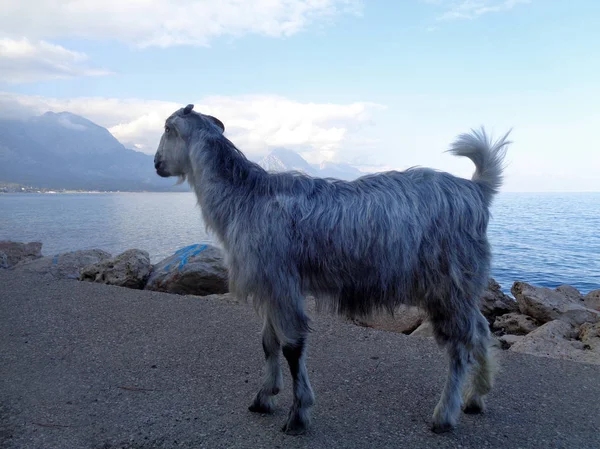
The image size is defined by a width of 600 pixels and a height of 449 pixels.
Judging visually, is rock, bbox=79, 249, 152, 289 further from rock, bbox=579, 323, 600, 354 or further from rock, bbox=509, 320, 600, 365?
rock, bbox=579, 323, 600, 354

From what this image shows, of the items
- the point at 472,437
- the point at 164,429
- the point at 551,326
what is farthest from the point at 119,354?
the point at 551,326

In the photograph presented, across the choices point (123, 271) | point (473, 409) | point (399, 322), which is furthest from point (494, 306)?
point (123, 271)

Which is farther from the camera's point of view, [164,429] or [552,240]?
[552,240]

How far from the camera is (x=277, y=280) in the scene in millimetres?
4523

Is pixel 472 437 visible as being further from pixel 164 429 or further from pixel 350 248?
pixel 164 429

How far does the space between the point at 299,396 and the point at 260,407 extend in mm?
643

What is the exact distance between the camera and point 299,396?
4.66 metres

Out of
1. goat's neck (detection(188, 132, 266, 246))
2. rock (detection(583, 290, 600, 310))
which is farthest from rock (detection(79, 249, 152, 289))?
Answer: rock (detection(583, 290, 600, 310))

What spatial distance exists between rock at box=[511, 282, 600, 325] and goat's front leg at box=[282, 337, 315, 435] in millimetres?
6502

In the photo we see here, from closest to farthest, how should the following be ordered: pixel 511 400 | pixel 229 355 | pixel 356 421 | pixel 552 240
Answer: pixel 356 421 → pixel 511 400 → pixel 229 355 → pixel 552 240

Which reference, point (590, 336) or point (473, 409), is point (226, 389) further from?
point (590, 336)

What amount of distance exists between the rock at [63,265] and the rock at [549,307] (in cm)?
1029

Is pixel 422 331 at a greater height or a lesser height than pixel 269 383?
lesser

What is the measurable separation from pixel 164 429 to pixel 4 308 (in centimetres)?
584
